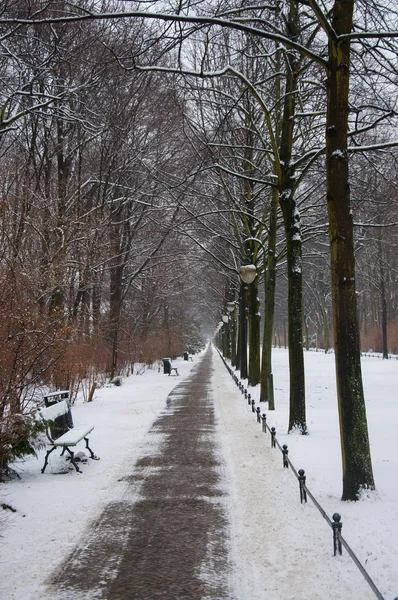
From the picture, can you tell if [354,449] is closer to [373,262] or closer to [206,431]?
[206,431]

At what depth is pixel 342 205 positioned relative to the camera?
21.1 feet

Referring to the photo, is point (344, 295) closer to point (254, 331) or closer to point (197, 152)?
point (197, 152)

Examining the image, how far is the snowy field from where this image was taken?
441 cm

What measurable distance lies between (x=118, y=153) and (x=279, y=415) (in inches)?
487

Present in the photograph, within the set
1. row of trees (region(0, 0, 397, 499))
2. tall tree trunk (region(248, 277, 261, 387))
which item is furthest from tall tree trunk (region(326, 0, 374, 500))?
tall tree trunk (region(248, 277, 261, 387))

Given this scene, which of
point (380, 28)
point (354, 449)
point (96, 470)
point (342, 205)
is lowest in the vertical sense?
point (96, 470)

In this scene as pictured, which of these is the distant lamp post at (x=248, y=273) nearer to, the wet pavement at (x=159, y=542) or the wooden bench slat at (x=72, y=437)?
the wet pavement at (x=159, y=542)

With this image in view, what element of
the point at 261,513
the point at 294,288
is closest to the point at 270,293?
the point at 294,288

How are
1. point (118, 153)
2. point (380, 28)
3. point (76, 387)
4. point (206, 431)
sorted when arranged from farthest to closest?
point (118, 153) → point (76, 387) → point (206, 431) → point (380, 28)

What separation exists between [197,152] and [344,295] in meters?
8.64

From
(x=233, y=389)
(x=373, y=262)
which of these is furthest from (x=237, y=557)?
(x=373, y=262)

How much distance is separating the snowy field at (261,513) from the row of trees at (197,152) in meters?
0.83

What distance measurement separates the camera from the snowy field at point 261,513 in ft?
14.5

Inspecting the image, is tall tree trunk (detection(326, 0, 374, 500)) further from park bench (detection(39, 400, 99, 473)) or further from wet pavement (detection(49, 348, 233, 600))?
park bench (detection(39, 400, 99, 473))
